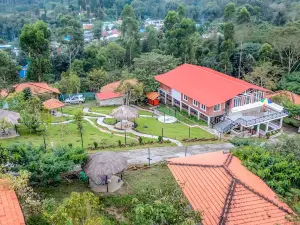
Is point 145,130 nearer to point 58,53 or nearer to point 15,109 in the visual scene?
point 15,109

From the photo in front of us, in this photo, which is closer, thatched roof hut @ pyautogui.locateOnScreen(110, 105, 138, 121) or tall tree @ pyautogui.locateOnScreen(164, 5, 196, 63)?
thatched roof hut @ pyautogui.locateOnScreen(110, 105, 138, 121)

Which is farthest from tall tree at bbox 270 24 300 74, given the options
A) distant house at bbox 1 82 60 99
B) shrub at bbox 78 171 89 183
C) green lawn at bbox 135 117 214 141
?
shrub at bbox 78 171 89 183

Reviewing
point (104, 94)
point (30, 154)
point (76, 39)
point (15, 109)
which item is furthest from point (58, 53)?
point (30, 154)

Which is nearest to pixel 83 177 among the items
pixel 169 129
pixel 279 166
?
pixel 279 166

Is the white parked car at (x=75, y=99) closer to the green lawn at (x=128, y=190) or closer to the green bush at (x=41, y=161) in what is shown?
the green lawn at (x=128, y=190)

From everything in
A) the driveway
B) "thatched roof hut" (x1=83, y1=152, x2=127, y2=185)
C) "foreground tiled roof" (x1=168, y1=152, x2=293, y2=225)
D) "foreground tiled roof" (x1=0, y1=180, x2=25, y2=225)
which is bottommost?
the driveway

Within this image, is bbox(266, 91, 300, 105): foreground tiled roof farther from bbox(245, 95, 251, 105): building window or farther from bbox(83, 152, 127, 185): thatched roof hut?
bbox(83, 152, 127, 185): thatched roof hut

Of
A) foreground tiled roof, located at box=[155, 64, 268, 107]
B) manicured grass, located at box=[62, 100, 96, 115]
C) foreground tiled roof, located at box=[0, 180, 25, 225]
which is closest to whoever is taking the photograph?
foreground tiled roof, located at box=[0, 180, 25, 225]
